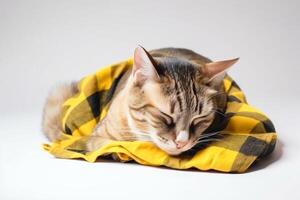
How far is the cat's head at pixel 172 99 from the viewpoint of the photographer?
2.42 metres

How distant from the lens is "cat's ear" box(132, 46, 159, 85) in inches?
94.4

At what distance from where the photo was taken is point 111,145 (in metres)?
2.62

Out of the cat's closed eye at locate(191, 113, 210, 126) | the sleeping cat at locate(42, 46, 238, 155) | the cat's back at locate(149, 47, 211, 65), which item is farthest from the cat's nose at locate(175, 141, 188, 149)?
the cat's back at locate(149, 47, 211, 65)

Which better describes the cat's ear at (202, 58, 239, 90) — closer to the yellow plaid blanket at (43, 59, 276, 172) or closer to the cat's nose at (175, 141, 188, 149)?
the yellow plaid blanket at (43, 59, 276, 172)

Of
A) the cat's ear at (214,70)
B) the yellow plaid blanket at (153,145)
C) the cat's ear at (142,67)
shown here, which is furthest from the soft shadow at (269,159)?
the cat's ear at (142,67)

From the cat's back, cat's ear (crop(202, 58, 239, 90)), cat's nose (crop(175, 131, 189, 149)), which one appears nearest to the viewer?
cat's nose (crop(175, 131, 189, 149))

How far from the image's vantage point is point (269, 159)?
2.67m

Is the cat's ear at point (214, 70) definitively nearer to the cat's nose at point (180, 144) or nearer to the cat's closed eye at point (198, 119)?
the cat's closed eye at point (198, 119)

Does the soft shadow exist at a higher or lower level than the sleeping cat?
lower

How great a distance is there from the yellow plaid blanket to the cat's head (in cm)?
8

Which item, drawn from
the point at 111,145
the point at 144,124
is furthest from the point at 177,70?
the point at 111,145

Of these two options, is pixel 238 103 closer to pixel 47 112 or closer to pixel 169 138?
pixel 169 138

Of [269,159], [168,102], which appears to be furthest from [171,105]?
[269,159]

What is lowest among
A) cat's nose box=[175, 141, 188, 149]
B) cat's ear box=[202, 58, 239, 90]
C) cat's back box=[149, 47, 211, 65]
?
cat's nose box=[175, 141, 188, 149]
